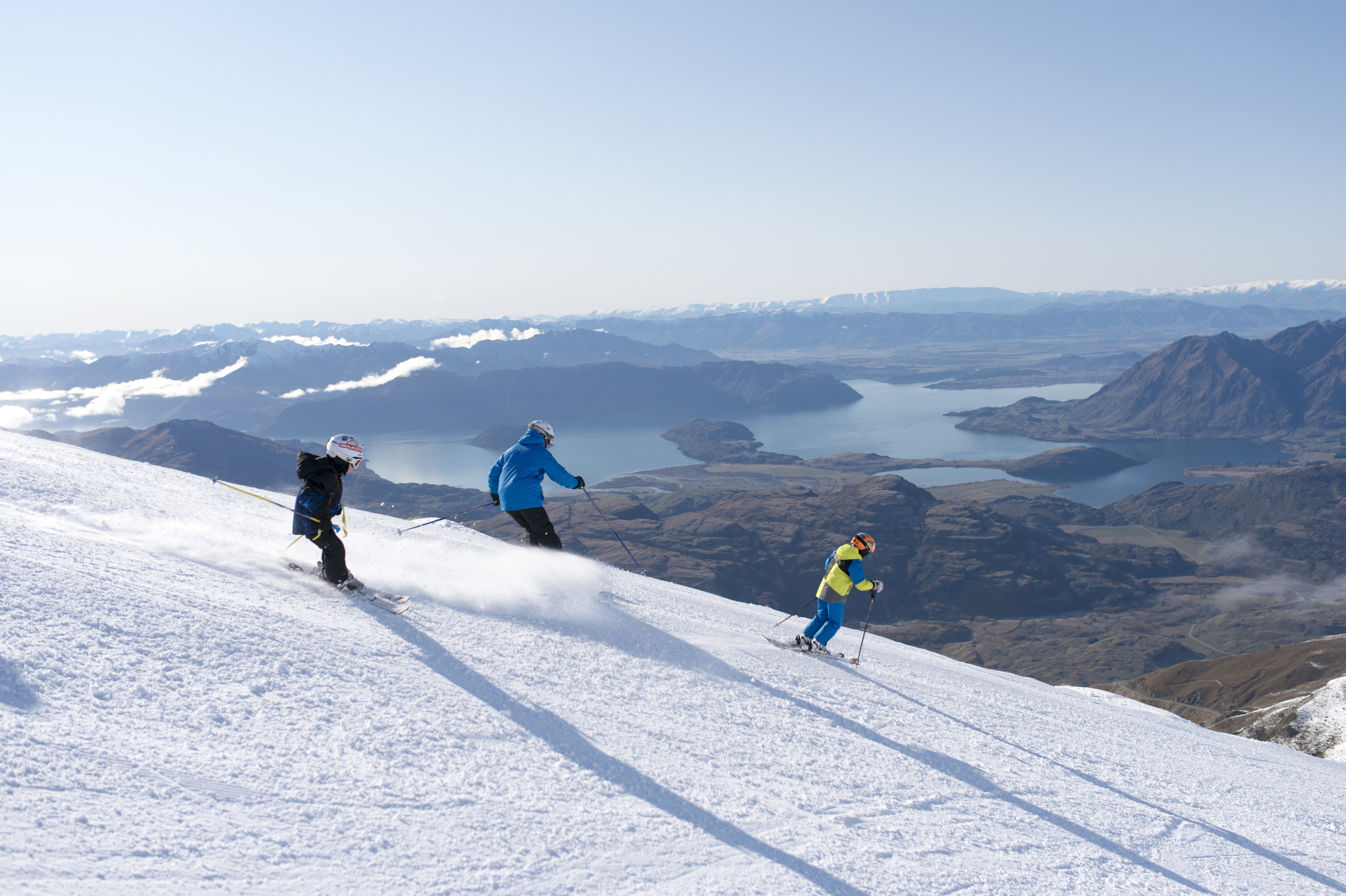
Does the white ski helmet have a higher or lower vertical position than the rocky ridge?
higher

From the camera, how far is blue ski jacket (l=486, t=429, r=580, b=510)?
10102 mm

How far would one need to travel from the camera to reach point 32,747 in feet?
13.6

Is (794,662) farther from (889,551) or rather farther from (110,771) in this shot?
(889,551)

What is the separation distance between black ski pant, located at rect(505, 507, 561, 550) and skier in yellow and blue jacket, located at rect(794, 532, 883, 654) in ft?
13.4

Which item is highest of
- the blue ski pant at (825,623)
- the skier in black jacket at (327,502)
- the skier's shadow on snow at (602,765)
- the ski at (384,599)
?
the skier in black jacket at (327,502)

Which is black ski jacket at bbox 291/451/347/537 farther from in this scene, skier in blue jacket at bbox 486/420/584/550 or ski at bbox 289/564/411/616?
skier in blue jacket at bbox 486/420/584/550

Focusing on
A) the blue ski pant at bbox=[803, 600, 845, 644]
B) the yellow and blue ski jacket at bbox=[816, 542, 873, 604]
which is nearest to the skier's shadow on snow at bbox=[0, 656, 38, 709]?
the yellow and blue ski jacket at bbox=[816, 542, 873, 604]

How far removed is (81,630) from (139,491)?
7.20 meters

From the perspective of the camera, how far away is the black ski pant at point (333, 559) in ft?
27.0

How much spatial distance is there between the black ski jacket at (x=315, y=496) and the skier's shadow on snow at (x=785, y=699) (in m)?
1.89

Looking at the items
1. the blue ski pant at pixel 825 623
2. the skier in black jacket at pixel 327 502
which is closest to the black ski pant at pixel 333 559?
the skier in black jacket at pixel 327 502

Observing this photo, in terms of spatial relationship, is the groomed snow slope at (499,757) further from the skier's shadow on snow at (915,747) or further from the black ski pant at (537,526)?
the black ski pant at (537,526)

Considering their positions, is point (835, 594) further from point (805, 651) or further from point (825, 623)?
point (805, 651)

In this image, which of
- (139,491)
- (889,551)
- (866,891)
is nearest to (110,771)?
(866,891)
